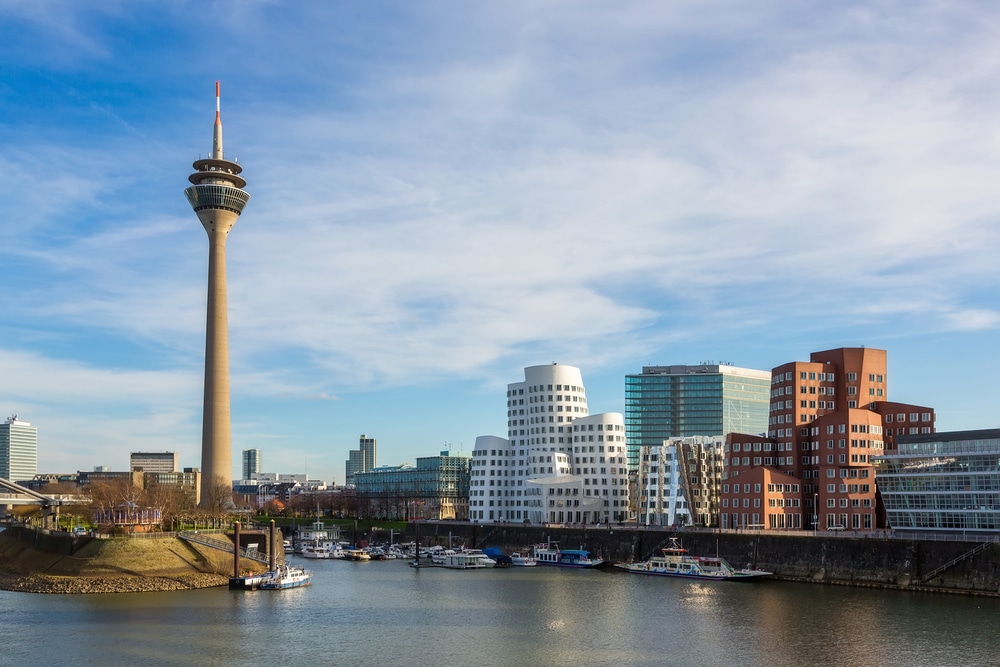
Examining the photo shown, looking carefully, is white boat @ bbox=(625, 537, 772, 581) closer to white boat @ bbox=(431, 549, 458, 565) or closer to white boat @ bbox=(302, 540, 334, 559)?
white boat @ bbox=(431, 549, 458, 565)

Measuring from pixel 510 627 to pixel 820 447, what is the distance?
75.9 m

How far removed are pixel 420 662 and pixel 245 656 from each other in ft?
41.1

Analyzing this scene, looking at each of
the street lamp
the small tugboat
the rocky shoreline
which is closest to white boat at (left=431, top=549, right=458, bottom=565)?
the small tugboat

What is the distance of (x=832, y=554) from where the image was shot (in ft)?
384

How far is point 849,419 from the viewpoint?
143 m

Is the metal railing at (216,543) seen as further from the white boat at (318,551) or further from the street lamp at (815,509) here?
the street lamp at (815,509)

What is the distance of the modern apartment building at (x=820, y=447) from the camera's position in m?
143

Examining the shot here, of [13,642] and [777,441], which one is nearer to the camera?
[13,642]

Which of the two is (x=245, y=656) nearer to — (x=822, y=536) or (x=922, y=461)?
(x=822, y=536)

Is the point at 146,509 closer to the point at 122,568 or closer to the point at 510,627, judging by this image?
the point at 122,568

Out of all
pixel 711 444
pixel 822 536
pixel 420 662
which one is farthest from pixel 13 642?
pixel 711 444

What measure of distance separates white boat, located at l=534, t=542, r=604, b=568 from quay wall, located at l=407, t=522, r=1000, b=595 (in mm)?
2629

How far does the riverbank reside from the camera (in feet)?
357

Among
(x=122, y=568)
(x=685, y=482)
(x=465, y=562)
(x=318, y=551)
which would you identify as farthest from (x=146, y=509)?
(x=685, y=482)
